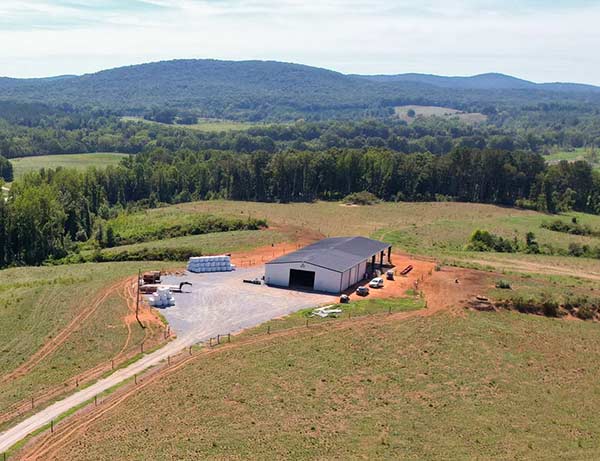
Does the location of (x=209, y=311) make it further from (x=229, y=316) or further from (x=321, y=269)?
(x=321, y=269)

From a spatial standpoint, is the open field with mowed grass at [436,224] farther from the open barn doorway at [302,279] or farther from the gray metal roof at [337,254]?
the open barn doorway at [302,279]

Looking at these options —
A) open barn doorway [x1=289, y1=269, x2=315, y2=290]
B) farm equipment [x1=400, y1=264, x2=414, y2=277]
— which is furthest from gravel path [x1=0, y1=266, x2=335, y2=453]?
farm equipment [x1=400, y1=264, x2=414, y2=277]

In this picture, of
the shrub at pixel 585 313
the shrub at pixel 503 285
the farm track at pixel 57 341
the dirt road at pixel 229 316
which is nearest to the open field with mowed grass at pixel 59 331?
the farm track at pixel 57 341

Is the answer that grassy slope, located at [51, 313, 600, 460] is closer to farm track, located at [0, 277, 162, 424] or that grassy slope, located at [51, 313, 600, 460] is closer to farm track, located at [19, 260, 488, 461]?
farm track, located at [19, 260, 488, 461]

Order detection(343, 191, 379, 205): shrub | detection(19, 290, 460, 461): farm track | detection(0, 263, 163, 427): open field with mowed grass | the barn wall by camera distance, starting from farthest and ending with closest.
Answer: detection(343, 191, 379, 205): shrub
the barn wall
detection(0, 263, 163, 427): open field with mowed grass
detection(19, 290, 460, 461): farm track

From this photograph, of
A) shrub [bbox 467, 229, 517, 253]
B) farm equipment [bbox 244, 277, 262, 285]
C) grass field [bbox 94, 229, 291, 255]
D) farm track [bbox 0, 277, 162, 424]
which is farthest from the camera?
shrub [bbox 467, 229, 517, 253]

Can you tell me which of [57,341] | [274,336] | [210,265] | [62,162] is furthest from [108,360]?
[62,162]
